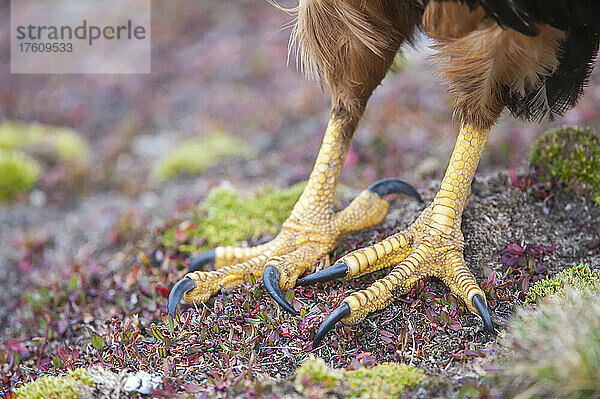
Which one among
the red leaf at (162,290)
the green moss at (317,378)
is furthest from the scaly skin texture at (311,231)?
the green moss at (317,378)

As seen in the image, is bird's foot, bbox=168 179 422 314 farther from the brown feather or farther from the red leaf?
the brown feather

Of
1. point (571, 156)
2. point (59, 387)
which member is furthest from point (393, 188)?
point (59, 387)

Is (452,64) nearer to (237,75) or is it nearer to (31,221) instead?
(31,221)

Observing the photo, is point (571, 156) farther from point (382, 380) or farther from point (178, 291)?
point (178, 291)

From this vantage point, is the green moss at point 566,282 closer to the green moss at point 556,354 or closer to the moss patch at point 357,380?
the green moss at point 556,354

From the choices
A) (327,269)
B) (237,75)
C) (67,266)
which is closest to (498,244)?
(327,269)

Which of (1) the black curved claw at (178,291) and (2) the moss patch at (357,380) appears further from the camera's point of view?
(1) the black curved claw at (178,291)

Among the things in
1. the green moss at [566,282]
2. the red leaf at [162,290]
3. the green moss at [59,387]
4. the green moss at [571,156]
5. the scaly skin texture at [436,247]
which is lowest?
the green moss at [59,387]
